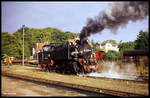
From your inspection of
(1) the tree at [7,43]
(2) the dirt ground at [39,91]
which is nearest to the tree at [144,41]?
(2) the dirt ground at [39,91]

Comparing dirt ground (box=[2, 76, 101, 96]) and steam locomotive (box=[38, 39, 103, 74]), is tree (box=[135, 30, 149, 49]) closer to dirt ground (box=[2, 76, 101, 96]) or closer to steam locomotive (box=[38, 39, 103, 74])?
dirt ground (box=[2, 76, 101, 96])

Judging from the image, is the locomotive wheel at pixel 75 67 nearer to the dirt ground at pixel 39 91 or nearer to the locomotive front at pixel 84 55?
the locomotive front at pixel 84 55

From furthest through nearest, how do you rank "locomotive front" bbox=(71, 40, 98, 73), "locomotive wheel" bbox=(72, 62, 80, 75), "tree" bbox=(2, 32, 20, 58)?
1. "tree" bbox=(2, 32, 20, 58)
2. "locomotive wheel" bbox=(72, 62, 80, 75)
3. "locomotive front" bbox=(71, 40, 98, 73)

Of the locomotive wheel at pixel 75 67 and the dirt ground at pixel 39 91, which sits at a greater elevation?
the locomotive wheel at pixel 75 67

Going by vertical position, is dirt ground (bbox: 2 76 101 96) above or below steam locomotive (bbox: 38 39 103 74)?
below

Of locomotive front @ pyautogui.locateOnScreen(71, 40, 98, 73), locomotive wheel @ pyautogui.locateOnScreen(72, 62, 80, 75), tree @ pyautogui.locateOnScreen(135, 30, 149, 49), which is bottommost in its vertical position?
locomotive wheel @ pyautogui.locateOnScreen(72, 62, 80, 75)

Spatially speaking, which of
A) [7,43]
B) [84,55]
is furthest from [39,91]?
[7,43]

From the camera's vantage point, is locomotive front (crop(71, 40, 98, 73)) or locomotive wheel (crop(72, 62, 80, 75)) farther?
locomotive wheel (crop(72, 62, 80, 75))

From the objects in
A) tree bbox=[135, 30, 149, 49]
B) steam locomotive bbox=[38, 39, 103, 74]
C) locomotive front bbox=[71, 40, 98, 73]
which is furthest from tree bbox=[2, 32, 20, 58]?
tree bbox=[135, 30, 149, 49]

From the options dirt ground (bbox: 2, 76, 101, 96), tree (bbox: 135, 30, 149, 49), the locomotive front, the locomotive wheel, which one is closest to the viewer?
dirt ground (bbox: 2, 76, 101, 96)

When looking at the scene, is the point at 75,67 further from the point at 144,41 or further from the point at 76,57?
the point at 144,41

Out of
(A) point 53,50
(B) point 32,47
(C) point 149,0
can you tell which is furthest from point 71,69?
(B) point 32,47

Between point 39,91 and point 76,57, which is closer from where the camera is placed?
point 39,91

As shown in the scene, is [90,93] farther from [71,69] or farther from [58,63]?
[58,63]
